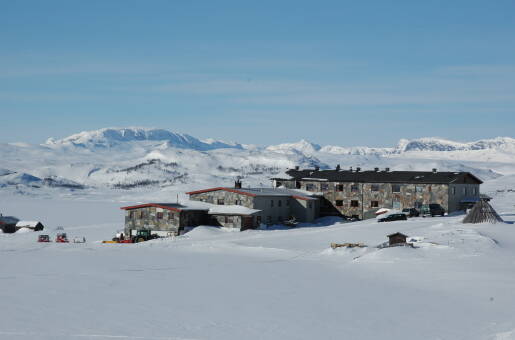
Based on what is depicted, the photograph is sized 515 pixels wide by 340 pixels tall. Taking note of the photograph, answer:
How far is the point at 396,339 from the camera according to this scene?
21906 millimetres

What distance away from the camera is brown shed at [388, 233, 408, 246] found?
47.2 meters

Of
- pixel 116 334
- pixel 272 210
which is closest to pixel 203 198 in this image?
pixel 272 210

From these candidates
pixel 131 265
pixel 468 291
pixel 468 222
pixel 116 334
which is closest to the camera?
pixel 116 334

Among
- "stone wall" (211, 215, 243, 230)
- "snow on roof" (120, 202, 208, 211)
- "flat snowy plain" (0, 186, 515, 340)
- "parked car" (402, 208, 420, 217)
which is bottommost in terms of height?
"flat snowy plain" (0, 186, 515, 340)

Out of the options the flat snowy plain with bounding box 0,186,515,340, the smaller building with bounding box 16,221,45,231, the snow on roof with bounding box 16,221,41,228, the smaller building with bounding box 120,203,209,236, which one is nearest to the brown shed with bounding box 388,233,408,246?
the flat snowy plain with bounding box 0,186,515,340

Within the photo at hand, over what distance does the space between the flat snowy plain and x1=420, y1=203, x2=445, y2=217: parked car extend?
14717mm

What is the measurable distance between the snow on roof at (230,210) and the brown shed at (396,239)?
20133 millimetres

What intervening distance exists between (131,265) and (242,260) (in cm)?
763

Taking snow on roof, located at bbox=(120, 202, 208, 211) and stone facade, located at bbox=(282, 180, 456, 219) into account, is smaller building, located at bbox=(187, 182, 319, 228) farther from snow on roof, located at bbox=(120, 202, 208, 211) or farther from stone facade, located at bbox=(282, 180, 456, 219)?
stone facade, located at bbox=(282, 180, 456, 219)

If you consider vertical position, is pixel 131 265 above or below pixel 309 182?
below

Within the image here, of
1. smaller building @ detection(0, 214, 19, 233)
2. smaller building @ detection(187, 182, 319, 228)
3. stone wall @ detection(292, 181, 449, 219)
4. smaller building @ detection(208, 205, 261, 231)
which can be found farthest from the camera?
smaller building @ detection(0, 214, 19, 233)

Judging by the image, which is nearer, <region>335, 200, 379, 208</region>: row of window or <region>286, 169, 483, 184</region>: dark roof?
<region>286, 169, 483, 184</region>: dark roof

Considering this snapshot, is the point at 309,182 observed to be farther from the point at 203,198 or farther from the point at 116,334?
the point at 116,334

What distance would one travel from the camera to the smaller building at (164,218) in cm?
6400
